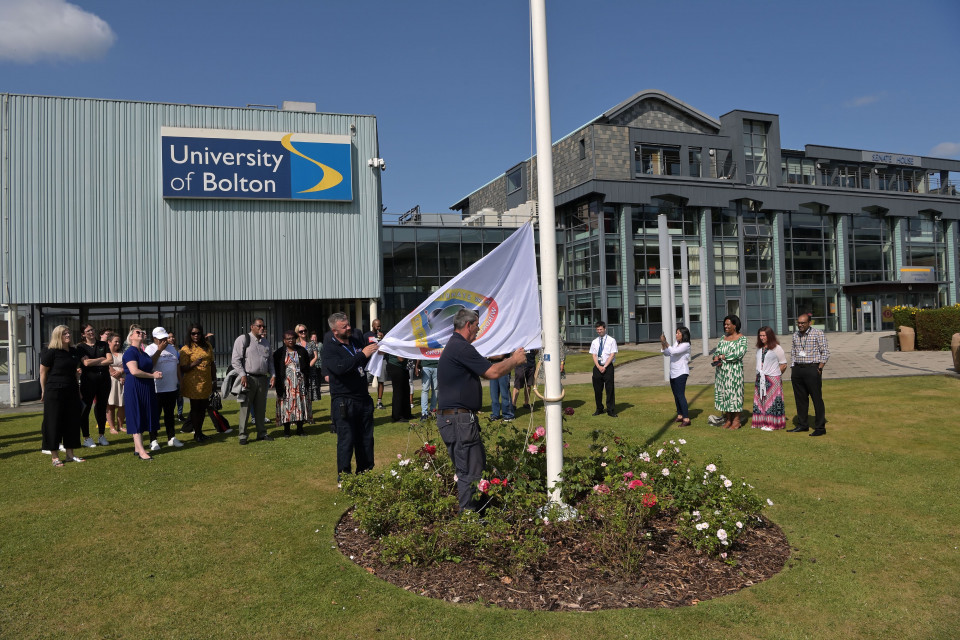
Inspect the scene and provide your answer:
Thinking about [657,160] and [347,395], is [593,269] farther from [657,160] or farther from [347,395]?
[347,395]

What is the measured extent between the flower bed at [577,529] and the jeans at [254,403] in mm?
5095

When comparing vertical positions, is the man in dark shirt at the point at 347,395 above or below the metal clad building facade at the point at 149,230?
below

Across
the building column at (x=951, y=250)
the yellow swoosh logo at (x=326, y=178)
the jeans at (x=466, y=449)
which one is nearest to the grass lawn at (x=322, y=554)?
the jeans at (x=466, y=449)

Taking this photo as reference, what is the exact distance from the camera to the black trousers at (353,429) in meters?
6.85

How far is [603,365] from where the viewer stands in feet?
38.3

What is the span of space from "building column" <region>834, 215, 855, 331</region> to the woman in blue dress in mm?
46477

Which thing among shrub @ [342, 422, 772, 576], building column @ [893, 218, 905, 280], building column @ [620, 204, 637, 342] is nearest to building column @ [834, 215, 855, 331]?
building column @ [893, 218, 905, 280]

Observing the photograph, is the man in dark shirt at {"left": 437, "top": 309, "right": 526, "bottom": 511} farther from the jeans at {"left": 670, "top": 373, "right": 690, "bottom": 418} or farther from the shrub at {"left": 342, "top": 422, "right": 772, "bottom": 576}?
the jeans at {"left": 670, "top": 373, "right": 690, "bottom": 418}

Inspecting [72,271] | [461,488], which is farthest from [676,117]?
[461,488]

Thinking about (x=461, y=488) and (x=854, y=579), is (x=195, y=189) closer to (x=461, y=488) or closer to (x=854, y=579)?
(x=461, y=488)

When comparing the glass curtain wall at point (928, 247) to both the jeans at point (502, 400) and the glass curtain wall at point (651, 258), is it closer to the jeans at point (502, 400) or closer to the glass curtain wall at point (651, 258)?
the glass curtain wall at point (651, 258)

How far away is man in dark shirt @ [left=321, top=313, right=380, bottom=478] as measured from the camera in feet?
22.2

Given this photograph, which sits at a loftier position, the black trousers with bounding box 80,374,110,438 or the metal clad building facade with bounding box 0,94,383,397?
the metal clad building facade with bounding box 0,94,383,397

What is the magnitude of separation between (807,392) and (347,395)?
23.8 feet
